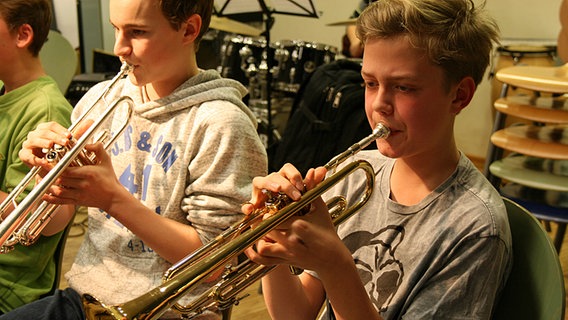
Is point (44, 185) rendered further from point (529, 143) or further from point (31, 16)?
point (529, 143)

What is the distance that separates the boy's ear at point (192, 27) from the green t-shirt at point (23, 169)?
0.42 metres

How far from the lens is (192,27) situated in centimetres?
140

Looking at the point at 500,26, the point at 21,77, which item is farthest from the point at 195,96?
the point at 500,26

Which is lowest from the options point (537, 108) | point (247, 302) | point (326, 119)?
point (247, 302)

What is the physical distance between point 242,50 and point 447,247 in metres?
3.24

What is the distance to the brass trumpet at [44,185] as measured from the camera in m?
1.07

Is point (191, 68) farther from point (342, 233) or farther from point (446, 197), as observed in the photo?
point (446, 197)

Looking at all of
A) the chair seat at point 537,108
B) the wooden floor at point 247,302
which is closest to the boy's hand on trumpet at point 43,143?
the wooden floor at point 247,302

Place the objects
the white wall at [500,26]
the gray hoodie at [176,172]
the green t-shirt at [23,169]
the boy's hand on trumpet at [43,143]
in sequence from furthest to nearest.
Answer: the white wall at [500,26] → the green t-shirt at [23,169] → the gray hoodie at [176,172] → the boy's hand on trumpet at [43,143]

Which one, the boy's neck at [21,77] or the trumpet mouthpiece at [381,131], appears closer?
the trumpet mouthpiece at [381,131]

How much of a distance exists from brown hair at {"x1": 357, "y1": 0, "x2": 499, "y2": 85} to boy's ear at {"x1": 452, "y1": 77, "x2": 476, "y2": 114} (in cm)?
1

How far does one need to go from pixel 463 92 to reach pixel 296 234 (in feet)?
1.33

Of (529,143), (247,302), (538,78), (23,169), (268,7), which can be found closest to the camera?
(23,169)

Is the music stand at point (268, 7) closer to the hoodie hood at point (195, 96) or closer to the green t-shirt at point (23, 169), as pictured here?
the green t-shirt at point (23, 169)
